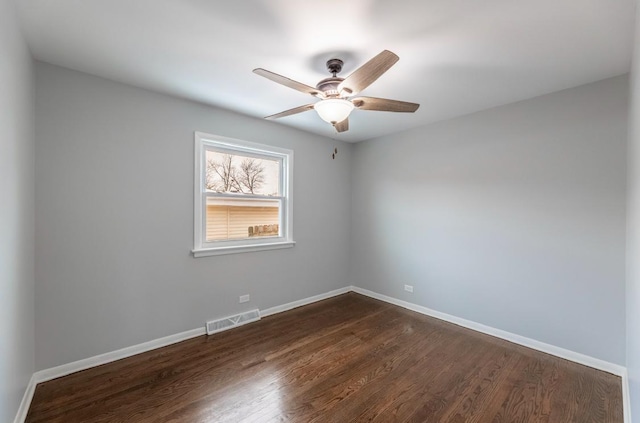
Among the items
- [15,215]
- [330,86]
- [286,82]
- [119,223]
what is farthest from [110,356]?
[330,86]

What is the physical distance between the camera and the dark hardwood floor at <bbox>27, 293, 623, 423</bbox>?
1866 mm

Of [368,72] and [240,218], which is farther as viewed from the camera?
[240,218]

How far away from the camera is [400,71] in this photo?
2.28m

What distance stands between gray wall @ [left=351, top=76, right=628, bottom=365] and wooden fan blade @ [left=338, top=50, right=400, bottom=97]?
204 cm

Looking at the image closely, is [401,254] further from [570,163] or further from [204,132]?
[204,132]

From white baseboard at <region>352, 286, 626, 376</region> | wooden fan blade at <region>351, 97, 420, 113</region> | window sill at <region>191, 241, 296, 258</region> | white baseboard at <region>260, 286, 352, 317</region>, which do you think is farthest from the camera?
white baseboard at <region>260, 286, 352, 317</region>

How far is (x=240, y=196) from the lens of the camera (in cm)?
342

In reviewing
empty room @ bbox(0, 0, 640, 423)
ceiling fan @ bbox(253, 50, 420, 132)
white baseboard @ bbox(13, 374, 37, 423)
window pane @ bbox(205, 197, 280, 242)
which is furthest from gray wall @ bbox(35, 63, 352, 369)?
ceiling fan @ bbox(253, 50, 420, 132)

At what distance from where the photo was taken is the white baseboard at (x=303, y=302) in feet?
11.7

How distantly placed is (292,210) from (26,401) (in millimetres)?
2863

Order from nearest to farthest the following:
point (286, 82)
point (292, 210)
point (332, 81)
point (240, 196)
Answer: point (286, 82) → point (332, 81) → point (240, 196) → point (292, 210)

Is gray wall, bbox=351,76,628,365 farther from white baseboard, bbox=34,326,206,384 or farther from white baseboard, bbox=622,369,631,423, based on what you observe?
white baseboard, bbox=34,326,206,384

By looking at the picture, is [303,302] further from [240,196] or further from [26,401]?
[26,401]

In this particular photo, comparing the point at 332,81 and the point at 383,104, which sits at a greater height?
the point at 332,81
